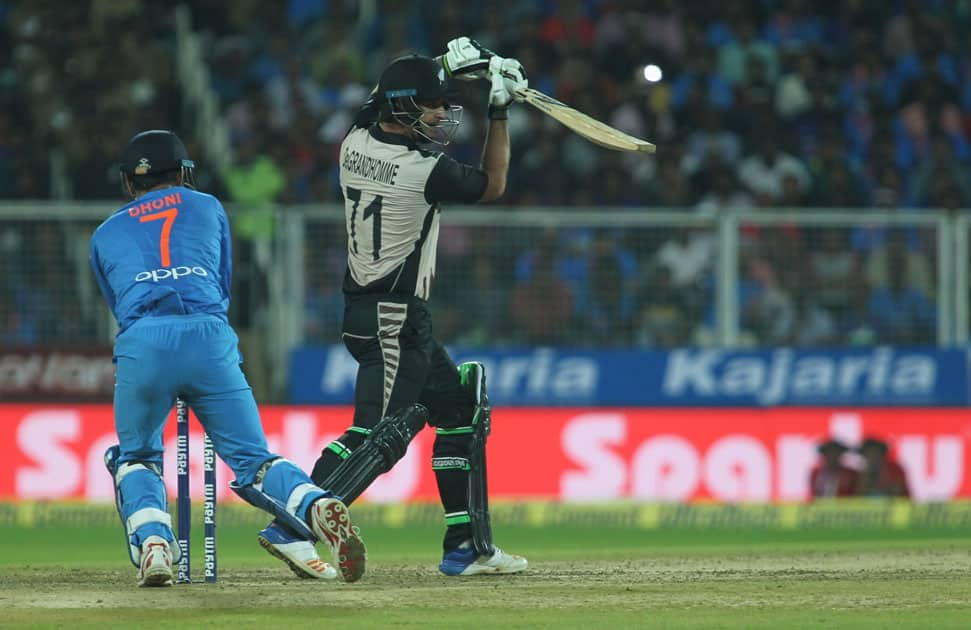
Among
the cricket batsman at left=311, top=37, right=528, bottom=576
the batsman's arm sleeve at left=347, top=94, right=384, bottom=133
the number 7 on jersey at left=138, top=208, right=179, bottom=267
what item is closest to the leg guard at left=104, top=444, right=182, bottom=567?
the cricket batsman at left=311, top=37, right=528, bottom=576

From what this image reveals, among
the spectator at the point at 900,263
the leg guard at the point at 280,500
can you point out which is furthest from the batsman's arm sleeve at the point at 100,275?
the spectator at the point at 900,263

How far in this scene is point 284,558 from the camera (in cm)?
713

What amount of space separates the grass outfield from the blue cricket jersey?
1.17m

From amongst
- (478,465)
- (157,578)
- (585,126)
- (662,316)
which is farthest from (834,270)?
(157,578)

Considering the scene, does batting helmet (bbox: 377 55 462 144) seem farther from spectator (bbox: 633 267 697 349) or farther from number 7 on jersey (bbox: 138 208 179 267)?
spectator (bbox: 633 267 697 349)

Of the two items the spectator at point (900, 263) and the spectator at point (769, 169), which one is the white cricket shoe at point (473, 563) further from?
the spectator at point (769, 169)

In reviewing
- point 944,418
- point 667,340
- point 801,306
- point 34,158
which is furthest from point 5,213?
point 944,418

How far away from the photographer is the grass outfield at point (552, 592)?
6305 millimetres

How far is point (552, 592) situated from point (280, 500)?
1.20 meters

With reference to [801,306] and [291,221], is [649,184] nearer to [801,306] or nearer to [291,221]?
[801,306]

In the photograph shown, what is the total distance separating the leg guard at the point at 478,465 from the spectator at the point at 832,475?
5870 millimetres

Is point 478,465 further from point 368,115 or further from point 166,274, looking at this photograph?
point 166,274

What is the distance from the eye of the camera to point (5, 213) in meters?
13.7

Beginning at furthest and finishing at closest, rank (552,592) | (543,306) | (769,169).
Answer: (769,169)
(543,306)
(552,592)
